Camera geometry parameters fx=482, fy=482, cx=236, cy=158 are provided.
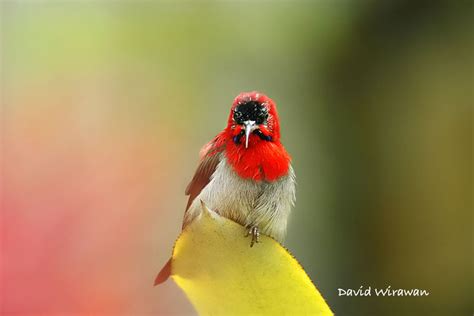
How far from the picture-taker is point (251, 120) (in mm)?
1084

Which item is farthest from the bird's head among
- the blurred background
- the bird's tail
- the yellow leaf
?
the yellow leaf

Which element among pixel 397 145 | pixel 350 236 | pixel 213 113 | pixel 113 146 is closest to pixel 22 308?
pixel 113 146

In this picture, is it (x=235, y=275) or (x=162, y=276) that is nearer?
(x=235, y=275)

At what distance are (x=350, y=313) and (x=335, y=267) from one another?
13 cm

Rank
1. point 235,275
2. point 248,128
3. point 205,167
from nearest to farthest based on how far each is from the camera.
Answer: point 235,275
point 248,128
point 205,167

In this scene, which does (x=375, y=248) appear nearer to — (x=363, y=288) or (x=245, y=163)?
(x=363, y=288)

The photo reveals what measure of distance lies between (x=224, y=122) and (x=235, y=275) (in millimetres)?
791

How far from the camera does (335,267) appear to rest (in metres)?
1.38

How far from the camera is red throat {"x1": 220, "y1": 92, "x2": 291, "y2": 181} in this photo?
43.1 inches

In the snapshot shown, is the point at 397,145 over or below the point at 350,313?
over

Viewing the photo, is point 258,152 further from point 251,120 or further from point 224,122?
point 224,122

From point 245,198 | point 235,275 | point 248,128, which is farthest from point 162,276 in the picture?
point 235,275

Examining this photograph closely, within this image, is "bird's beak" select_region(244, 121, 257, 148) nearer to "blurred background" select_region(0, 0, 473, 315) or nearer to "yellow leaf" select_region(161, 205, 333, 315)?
"blurred background" select_region(0, 0, 473, 315)

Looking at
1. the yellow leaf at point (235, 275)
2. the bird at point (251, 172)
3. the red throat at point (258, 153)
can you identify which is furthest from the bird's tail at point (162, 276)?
the yellow leaf at point (235, 275)
